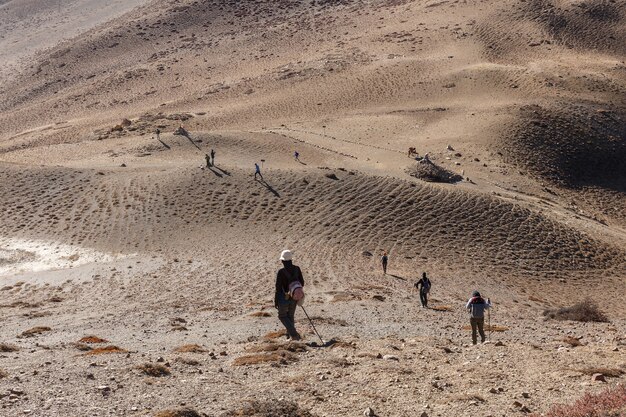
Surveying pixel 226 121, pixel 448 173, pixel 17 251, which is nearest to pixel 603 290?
pixel 448 173

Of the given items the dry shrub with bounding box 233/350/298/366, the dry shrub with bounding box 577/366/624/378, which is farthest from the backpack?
the dry shrub with bounding box 577/366/624/378

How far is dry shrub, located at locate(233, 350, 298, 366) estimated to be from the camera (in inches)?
526

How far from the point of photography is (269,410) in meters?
10.1

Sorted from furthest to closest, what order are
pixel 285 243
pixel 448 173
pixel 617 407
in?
pixel 448 173, pixel 285 243, pixel 617 407

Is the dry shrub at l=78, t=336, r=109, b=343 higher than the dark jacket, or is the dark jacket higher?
the dark jacket

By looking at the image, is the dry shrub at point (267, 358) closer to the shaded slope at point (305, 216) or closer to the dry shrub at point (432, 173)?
the shaded slope at point (305, 216)

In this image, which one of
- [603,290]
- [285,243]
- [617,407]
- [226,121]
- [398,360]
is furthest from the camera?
[226,121]

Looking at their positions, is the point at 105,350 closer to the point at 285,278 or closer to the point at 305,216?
the point at 285,278

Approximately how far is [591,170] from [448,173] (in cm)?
1220

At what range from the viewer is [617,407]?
373 inches

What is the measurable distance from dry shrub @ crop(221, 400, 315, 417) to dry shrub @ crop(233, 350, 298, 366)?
9.44 ft

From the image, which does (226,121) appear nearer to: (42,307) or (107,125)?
(107,125)

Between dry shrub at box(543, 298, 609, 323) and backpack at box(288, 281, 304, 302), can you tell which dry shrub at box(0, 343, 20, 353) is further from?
dry shrub at box(543, 298, 609, 323)

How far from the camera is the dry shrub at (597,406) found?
30.6 feet
